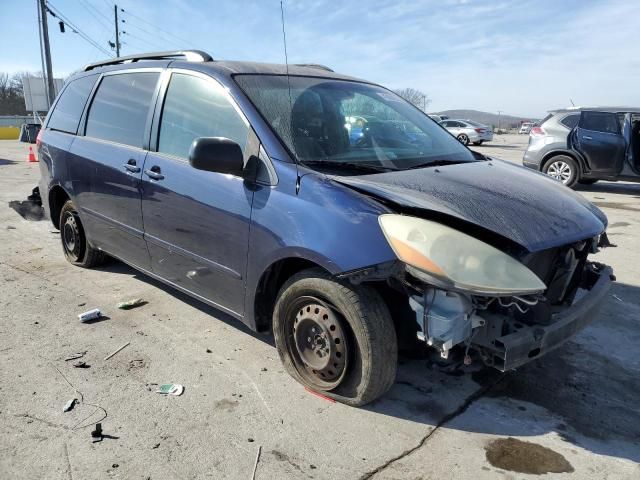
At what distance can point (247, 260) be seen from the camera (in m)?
2.94

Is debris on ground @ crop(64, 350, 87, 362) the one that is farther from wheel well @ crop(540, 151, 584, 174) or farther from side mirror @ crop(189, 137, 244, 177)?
wheel well @ crop(540, 151, 584, 174)

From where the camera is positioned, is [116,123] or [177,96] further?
[116,123]

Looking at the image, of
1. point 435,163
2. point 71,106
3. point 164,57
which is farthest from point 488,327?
point 71,106

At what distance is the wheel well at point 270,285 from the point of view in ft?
9.39

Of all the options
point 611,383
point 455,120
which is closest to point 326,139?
point 611,383

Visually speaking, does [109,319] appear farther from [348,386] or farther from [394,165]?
[394,165]

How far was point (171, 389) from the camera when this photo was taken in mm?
2922

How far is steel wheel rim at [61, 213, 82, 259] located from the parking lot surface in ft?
3.23

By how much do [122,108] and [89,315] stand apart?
1.65 metres

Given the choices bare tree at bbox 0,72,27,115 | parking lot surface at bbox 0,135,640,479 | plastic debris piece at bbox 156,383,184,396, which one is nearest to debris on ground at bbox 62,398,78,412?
parking lot surface at bbox 0,135,640,479

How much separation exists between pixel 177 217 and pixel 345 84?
62.4 inches

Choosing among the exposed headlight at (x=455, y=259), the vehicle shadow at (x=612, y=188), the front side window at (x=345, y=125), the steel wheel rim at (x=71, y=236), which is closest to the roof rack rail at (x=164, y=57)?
the front side window at (x=345, y=125)

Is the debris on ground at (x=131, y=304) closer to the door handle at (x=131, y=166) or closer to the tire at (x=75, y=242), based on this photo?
the tire at (x=75, y=242)

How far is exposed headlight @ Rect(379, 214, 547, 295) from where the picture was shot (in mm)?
2234
